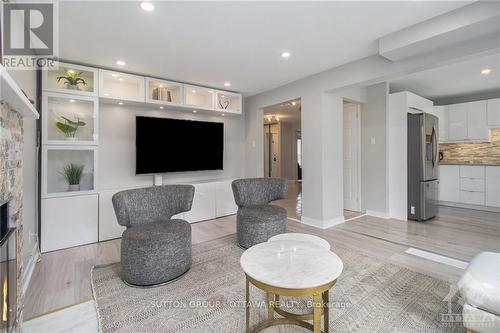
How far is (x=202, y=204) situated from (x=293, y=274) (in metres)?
3.09

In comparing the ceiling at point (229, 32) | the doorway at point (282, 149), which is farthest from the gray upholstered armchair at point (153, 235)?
the doorway at point (282, 149)

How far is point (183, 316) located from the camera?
1.73m

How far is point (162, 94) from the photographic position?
389 centimetres

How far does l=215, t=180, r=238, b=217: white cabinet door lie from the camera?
4461mm

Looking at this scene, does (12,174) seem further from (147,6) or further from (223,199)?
(223,199)

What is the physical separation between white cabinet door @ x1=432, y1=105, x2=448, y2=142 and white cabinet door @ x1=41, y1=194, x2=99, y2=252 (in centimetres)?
693

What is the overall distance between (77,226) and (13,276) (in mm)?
1957

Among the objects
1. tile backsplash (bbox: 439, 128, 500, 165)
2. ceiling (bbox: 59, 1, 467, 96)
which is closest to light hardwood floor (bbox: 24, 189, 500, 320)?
tile backsplash (bbox: 439, 128, 500, 165)

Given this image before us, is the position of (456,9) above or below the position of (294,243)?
above

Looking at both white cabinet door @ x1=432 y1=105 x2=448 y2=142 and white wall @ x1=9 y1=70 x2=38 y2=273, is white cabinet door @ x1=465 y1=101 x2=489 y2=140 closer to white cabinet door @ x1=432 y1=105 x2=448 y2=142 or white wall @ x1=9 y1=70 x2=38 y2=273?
white cabinet door @ x1=432 y1=105 x2=448 y2=142

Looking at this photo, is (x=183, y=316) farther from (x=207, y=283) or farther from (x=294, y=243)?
(x=294, y=243)

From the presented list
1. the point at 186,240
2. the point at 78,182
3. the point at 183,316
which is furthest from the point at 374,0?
the point at 78,182

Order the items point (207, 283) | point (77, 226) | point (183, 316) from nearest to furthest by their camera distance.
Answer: point (183, 316) < point (207, 283) < point (77, 226)

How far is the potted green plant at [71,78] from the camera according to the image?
313cm
